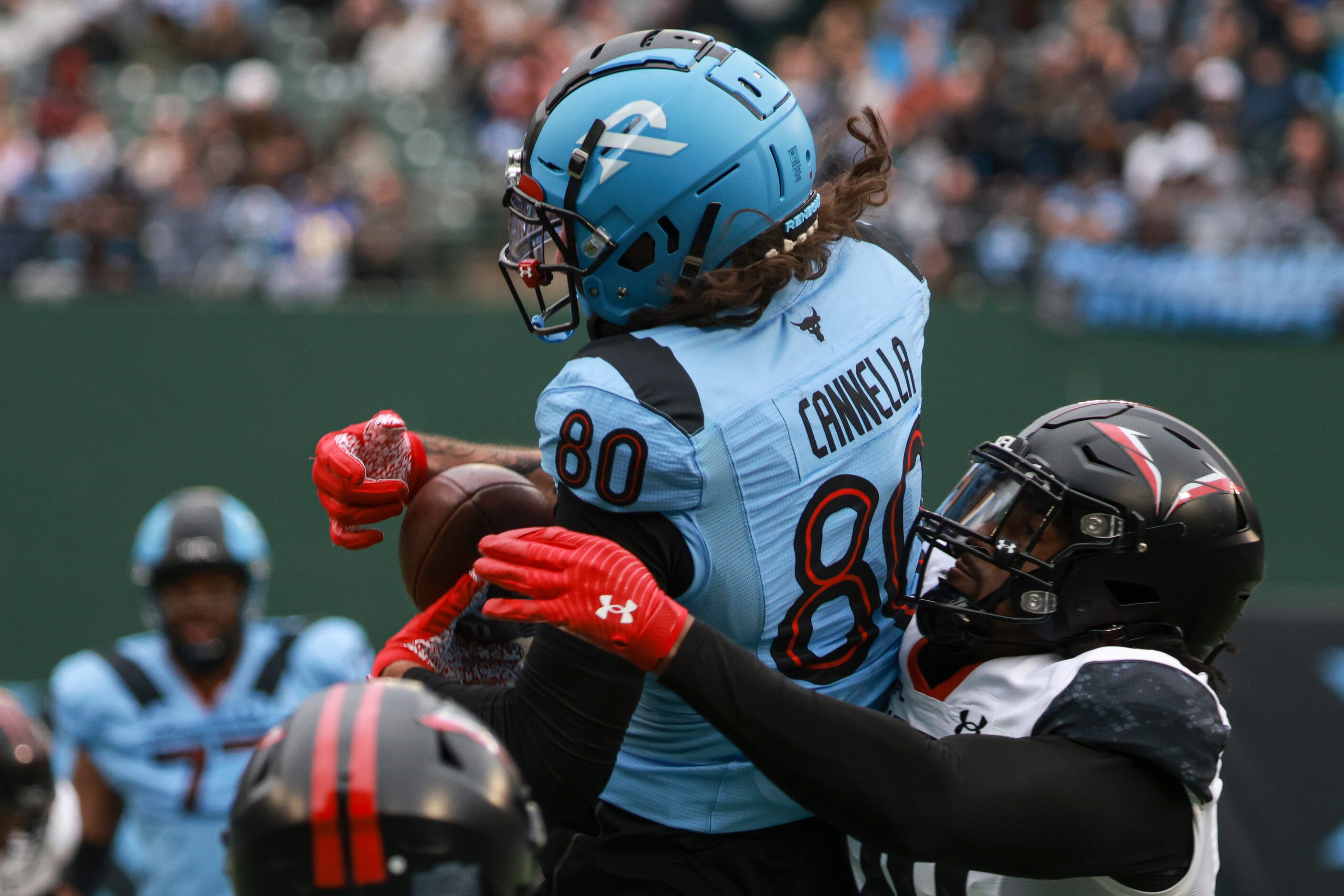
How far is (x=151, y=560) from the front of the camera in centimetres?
525

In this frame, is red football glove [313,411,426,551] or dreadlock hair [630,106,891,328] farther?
red football glove [313,411,426,551]

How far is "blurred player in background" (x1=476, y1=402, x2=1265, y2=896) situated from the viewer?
1.98 m

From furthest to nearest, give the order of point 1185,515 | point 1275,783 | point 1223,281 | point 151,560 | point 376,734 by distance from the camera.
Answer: point 1223,281 → point 151,560 → point 1275,783 → point 1185,515 → point 376,734

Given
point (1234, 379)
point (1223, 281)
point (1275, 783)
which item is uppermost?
point (1223, 281)

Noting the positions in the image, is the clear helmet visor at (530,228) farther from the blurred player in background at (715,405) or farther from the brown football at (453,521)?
the brown football at (453,521)

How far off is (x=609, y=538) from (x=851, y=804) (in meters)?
0.50

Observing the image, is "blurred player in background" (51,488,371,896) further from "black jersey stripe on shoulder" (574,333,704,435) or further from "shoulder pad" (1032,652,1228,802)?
"shoulder pad" (1032,652,1228,802)

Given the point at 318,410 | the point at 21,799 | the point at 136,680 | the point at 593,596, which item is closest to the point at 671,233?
the point at 593,596

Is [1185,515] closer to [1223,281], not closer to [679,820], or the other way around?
[679,820]

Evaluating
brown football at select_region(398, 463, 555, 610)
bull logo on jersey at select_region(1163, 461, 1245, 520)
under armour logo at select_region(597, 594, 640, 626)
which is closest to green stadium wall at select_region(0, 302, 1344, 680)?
brown football at select_region(398, 463, 555, 610)

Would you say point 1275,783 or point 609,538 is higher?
point 609,538

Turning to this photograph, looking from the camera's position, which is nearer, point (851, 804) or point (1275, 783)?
point (851, 804)

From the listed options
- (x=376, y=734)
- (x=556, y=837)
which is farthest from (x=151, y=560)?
(x=376, y=734)

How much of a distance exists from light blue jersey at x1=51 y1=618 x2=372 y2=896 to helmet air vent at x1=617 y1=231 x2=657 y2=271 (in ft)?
10.8
